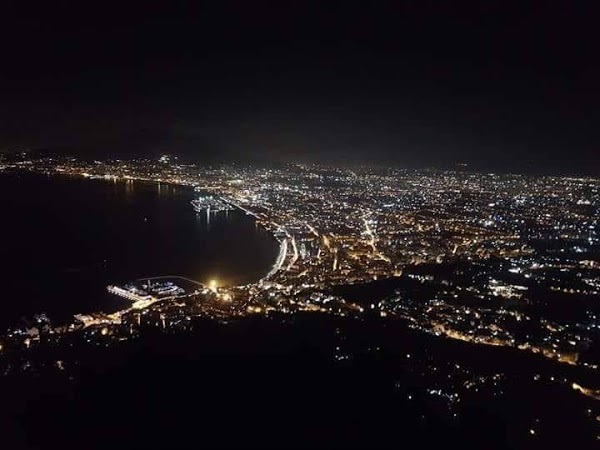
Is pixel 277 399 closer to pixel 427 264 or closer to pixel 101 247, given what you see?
pixel 427 264

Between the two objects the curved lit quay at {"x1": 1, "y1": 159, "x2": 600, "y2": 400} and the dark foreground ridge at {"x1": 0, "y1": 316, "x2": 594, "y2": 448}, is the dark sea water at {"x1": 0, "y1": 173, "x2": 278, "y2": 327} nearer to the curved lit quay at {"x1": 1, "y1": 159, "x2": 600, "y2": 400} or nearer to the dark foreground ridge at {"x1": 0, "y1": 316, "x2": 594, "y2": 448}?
the curved lit quay at {"x1": 1, "y1": 159, "x2": 600, "y2": 400}

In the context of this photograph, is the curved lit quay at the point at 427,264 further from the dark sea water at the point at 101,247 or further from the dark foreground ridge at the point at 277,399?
the dark foreground ridge at the point at 277,399

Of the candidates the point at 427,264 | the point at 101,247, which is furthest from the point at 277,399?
the point at 101,247

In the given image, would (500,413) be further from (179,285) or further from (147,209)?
(147,209)

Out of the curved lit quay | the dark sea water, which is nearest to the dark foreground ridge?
the curved lit quay

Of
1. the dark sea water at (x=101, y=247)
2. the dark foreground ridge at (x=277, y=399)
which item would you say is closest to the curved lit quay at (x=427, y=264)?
the dark sea water at (x=101, y=247)

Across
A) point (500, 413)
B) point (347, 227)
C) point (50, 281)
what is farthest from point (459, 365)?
point (347, 227)
